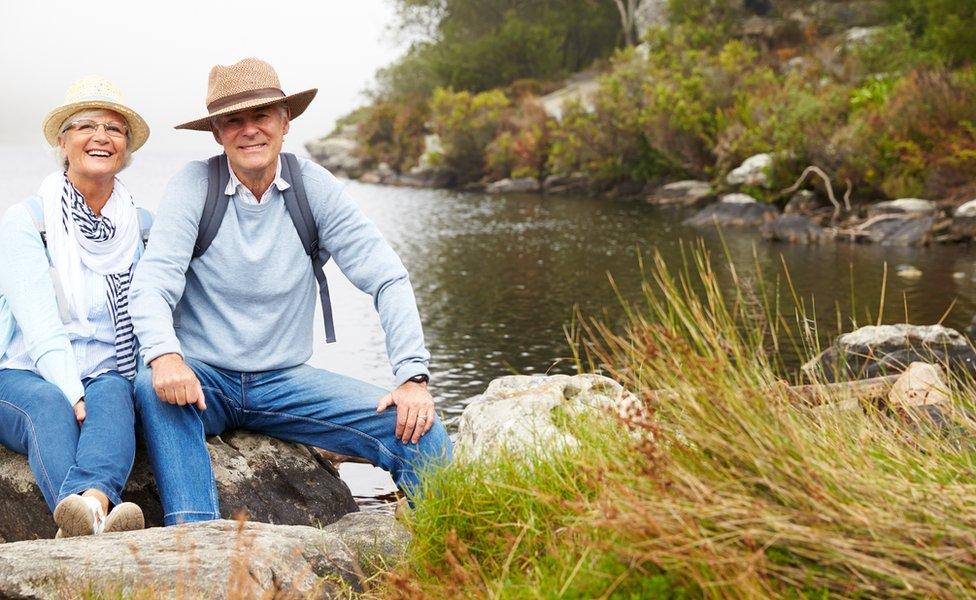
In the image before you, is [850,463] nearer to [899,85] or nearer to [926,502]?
[926,502]

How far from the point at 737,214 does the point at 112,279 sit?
2218cm

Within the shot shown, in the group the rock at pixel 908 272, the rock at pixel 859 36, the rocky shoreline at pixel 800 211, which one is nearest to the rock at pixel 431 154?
the rocky shoreline at pixel 800 211

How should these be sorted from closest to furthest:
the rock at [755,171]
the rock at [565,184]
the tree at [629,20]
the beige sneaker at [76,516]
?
the beige sneaker at [76,516] < the rock at [755,171] < the rock at [565,184] < the tree at [629,20]

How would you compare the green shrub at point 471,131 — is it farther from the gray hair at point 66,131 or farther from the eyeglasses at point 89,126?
the eyeglasses at point 89,126

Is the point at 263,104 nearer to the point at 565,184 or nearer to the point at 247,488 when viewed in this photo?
the point at 247,488

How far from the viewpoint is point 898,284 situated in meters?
15.0

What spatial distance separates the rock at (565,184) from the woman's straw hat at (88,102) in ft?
106

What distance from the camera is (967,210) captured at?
783 inches

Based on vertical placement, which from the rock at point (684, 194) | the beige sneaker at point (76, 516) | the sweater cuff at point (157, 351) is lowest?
the rock at point (684, 194)

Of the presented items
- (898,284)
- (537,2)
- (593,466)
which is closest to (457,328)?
(898,284)

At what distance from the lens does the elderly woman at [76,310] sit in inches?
153

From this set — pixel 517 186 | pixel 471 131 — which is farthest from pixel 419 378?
pixel 471 131

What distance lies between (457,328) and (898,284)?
670cm

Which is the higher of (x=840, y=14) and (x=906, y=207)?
(x=840, y=14)
